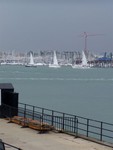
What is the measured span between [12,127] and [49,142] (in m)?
4.26

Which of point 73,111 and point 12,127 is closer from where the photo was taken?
point 12,127

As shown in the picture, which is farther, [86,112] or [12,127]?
[86,112]

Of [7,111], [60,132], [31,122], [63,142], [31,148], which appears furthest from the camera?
[7,111]

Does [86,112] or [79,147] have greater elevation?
[79,147]

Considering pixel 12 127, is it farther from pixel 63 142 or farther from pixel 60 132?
pixel 63 142

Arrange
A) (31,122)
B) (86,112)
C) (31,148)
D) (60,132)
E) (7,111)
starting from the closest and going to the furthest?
1. (31,148)
2. (60,132)
3. (31,122)
4. (7,111)
5. (86,112)

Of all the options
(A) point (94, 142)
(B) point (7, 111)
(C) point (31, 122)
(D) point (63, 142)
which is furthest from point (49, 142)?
(B) point (7, 111)

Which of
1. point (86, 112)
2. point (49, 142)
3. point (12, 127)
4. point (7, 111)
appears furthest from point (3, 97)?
point (86, 112)

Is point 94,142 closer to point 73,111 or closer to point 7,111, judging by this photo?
point 7,111

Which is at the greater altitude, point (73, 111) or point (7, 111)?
point (7, 111)

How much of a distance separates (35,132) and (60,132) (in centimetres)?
112

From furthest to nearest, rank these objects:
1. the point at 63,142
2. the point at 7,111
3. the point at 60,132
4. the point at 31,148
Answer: the point at 7,111 → the point at 60,132 → the point at 63,142 → the point at 31,148

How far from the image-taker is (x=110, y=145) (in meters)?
18.7

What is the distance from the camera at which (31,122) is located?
23.0 metres
